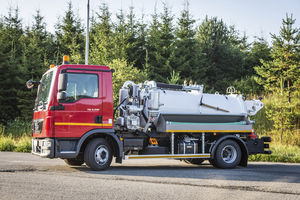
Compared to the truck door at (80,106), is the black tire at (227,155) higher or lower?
lower

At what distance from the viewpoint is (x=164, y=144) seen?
11.5 meters

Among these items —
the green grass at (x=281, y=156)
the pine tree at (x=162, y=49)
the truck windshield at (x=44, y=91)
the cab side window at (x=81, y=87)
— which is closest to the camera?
the cab side window at (x=81, y=87)

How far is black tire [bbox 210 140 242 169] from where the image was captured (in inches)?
461

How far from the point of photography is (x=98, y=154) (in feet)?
32.7

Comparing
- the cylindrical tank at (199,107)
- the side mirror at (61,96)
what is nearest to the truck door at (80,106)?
the side mirror at (61,96)

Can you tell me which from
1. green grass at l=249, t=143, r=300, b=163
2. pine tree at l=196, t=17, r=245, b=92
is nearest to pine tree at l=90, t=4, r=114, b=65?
pine tree at l=196, t=17, r=245, b=92

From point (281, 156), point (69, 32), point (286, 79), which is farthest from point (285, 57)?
point (69, 32)

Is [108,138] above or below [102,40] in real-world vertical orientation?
below

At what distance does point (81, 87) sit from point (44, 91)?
1.16 metres

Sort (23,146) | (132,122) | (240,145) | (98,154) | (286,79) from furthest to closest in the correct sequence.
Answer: (286,79) → (23,146) → (240,145) → (132,122) → (98,154)

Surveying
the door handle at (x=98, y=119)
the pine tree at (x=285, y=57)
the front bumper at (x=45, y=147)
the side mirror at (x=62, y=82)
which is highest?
the pine tree at (x=285, y=57)

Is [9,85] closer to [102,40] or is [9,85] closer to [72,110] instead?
[102,40]

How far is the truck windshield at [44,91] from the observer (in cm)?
991

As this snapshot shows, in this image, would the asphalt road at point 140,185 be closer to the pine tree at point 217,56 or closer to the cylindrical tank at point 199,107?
the cylindrical tank at point 199,107
